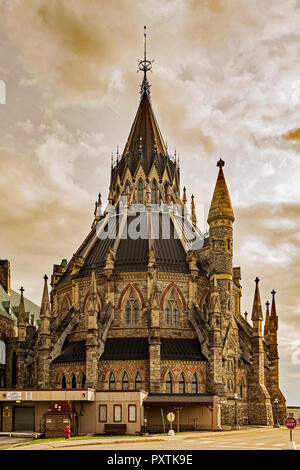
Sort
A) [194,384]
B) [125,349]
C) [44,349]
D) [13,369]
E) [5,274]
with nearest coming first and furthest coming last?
[194,384] → [125,349] → [44,349] → [13,369] → [5,274]

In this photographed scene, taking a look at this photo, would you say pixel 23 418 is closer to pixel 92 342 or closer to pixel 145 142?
pixel 92 342

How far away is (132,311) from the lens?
235ft

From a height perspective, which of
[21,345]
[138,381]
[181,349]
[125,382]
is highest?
[21,345]

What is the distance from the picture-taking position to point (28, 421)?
53.6 meters

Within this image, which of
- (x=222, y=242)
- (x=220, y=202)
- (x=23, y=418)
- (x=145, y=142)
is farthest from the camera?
(x=145, y=142)

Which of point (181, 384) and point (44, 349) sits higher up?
point (44, 349)

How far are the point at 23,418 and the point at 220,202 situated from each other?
34.1 metres

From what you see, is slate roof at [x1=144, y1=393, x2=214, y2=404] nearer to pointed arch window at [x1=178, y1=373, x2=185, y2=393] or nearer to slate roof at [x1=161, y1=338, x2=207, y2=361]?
pointed arch window at [x1=178, y1=373, x2=185, y2=393]

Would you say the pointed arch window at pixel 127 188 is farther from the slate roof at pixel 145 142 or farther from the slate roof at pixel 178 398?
the slate roof at pixel 178 398

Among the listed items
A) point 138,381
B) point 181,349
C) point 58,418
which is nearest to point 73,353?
point 138,381

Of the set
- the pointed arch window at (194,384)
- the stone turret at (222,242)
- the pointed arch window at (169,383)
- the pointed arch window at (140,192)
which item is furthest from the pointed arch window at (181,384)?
the pointed arch window at (140,192)
